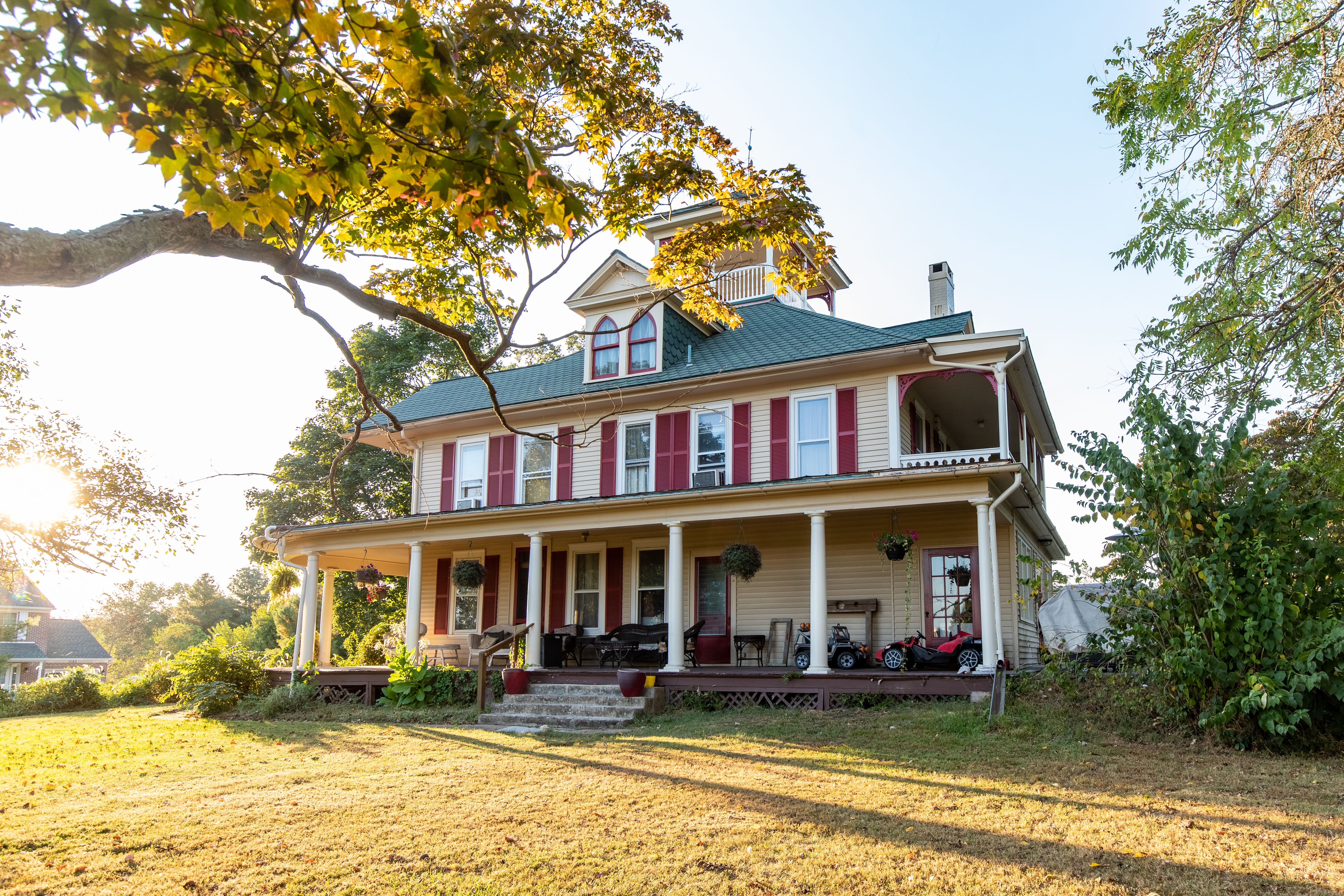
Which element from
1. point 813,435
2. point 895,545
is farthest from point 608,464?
point 895,545

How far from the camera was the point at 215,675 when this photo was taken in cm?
1575

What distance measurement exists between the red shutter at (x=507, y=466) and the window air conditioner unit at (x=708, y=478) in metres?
4.18

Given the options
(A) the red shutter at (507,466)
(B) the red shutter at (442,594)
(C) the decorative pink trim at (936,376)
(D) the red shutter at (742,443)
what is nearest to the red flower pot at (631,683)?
(D) the red shutter at (742,443)

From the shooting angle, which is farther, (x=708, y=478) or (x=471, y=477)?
(x=471, y=477)

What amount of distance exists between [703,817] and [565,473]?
1186cm

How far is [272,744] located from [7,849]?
18.4 ft

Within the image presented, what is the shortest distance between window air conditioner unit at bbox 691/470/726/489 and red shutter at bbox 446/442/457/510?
5.84m

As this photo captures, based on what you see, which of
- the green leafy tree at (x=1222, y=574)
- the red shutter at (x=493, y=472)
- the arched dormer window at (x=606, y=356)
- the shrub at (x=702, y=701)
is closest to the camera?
the green leafy tree at (x=1222, y=574)

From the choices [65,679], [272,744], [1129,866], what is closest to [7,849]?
[272,744]

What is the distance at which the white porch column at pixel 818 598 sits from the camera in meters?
13.1

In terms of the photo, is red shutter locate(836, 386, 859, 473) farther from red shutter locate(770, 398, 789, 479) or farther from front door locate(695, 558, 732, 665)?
front door locate(695, 558, 732, 665)

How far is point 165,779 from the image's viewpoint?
8.41 m

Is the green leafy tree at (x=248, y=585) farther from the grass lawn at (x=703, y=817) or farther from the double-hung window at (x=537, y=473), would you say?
the grass lawn at (x=703, y=817)

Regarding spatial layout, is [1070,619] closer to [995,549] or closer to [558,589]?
[995,549]
